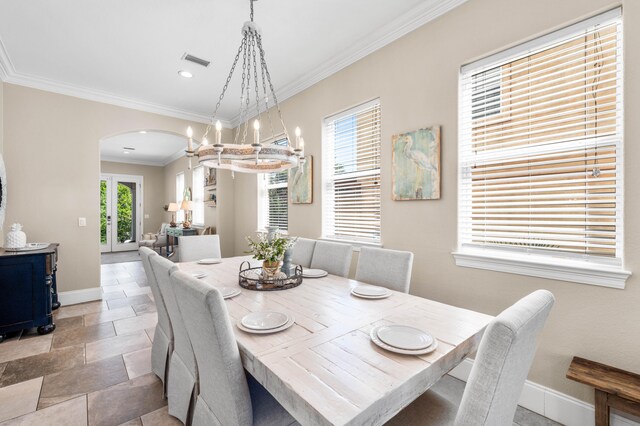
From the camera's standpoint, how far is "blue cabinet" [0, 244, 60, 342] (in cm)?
290

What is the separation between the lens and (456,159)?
7.52ft

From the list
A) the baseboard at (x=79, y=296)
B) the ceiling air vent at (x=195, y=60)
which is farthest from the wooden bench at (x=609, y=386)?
the baseboard at (x=79, y=296)

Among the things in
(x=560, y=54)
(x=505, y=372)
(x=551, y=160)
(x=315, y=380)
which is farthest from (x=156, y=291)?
(x=560, y=54)

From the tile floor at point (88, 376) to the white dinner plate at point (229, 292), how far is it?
0.86 m

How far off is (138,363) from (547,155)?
3524 millimetres

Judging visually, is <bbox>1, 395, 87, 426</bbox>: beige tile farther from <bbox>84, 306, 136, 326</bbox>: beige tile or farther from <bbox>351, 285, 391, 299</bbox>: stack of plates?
<bbox>351, 285, 391, 299</bbox>: stack of plates

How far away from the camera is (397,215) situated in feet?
8.93

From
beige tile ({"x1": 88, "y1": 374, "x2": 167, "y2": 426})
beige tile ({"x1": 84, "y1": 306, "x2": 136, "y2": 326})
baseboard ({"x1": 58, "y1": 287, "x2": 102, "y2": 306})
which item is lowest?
beige tile ({"x1": 88, "y1": 374, "x2": 167, "y2": 426})

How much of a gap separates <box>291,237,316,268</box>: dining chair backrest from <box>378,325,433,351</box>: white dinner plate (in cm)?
167

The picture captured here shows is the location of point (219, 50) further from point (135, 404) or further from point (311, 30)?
point (135, 404)

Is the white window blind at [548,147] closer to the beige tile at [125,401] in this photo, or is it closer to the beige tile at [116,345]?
the beige tile at [125,401]

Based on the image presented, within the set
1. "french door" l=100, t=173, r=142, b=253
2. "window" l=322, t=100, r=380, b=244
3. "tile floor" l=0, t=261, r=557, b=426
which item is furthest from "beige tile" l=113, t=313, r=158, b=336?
"french door" l=100, t=173, r=142, b=253

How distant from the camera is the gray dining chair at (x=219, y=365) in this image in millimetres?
1120

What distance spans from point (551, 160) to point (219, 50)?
Result: 312cm
